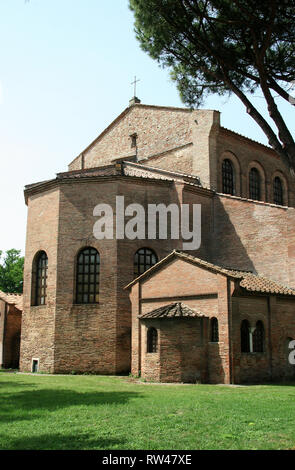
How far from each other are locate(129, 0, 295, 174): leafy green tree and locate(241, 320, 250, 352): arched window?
17.4ft

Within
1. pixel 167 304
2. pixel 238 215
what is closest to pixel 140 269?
pixel 167 304

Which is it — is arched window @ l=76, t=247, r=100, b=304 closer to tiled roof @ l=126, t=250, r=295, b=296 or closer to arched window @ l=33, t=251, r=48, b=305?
arched window @ l=33, t=251, r=48, b=305

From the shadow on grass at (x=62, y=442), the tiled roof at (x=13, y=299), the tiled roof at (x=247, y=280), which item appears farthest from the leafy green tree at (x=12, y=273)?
the shadow on grass at (x=62, y=442)

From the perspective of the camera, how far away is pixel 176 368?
45.2 ft

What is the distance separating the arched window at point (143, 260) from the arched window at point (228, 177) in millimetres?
5790

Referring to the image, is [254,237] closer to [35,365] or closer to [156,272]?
[156,272]

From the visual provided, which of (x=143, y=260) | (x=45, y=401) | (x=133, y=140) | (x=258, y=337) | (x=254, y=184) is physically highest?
(x=133, y=140)

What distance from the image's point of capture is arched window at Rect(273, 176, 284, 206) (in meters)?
26.0

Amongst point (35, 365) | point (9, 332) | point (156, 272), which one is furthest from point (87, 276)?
point (9, 332)

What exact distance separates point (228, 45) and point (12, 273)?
38146mm

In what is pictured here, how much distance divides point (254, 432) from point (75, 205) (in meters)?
13.7

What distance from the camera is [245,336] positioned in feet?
47.1

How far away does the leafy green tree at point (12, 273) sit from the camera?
46750mm

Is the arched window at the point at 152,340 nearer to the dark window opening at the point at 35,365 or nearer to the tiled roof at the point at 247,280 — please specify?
the tiled roof at the point at 247,280
